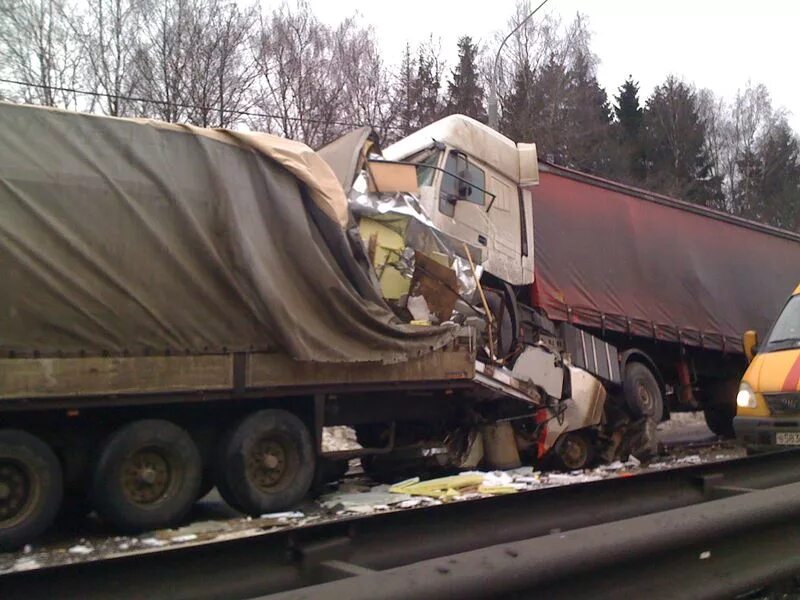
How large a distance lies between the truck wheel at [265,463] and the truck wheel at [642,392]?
551cm

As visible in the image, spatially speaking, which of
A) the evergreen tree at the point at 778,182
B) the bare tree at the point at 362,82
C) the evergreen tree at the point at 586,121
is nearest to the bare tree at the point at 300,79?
the bare tree at the point at 362,82

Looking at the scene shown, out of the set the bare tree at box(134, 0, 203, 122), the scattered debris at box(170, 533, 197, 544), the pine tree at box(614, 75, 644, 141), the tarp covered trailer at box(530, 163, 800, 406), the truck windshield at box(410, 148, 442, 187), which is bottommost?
the scattered debris at box(170, 533, 197, 544)

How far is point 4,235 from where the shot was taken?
5742 millimetres

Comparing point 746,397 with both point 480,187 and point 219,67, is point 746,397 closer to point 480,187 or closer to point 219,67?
point 480,187

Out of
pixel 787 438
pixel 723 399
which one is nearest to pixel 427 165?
pixel 787 438

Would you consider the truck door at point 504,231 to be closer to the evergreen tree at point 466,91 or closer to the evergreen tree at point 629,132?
the evergreen tree at point 466,91

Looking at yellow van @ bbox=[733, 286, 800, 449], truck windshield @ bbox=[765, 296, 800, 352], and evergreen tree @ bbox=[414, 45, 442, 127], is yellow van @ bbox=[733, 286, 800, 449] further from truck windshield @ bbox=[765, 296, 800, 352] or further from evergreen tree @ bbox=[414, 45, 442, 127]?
evergreen tree @ bbox=[414, 45, 442, 127]

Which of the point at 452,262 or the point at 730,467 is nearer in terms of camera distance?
the point at 730,467

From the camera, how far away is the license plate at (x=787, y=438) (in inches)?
314

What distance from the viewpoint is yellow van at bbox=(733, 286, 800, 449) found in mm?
8117

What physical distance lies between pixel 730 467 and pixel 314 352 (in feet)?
11.8

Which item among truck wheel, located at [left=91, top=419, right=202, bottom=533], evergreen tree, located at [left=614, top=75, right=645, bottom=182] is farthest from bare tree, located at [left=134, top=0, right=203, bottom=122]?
evergreen tree, located at [left=614, top=75, right=645, bottom=182]

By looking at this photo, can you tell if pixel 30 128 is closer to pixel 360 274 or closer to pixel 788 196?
pixel 360 274

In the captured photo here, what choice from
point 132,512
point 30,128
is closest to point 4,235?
point 30,128
